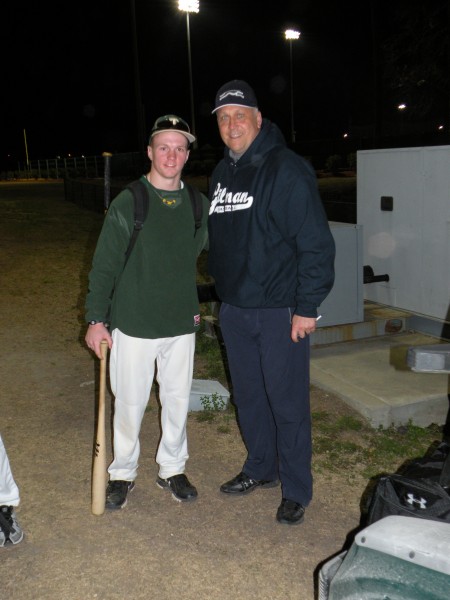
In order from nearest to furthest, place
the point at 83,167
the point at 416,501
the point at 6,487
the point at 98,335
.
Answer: the point at 416,501
the point at 6,487
the point at 98,335
the point at 83,167

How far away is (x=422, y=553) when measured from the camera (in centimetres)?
152

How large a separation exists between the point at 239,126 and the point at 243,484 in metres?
2.07

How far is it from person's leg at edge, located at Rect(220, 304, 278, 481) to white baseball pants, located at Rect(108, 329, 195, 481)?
10.4 inches

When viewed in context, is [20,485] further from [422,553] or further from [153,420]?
[422,553]

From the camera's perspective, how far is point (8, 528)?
3.30 meters

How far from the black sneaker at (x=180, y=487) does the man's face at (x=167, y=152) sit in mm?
1771

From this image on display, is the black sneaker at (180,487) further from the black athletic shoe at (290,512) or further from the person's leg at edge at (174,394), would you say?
the black athletic shoe at (290,512)

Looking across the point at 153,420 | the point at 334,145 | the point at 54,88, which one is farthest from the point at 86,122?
the point at 153,420

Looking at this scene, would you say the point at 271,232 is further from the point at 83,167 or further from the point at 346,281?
the point at 83,167

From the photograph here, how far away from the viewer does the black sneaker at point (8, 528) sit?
3285 mm

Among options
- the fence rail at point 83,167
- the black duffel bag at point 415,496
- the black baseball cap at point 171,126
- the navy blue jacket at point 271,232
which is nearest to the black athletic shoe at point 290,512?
the navy blue jacket at point 271,232

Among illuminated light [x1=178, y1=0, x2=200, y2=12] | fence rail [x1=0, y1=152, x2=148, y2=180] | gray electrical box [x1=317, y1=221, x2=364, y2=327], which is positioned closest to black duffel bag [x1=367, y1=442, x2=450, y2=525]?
gray electrical box [x1=317, y1=221, x2=364, y2=327]

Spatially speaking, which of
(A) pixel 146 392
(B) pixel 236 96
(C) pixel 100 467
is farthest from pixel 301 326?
(C) pixel 100 467

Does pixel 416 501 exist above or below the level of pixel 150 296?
below
